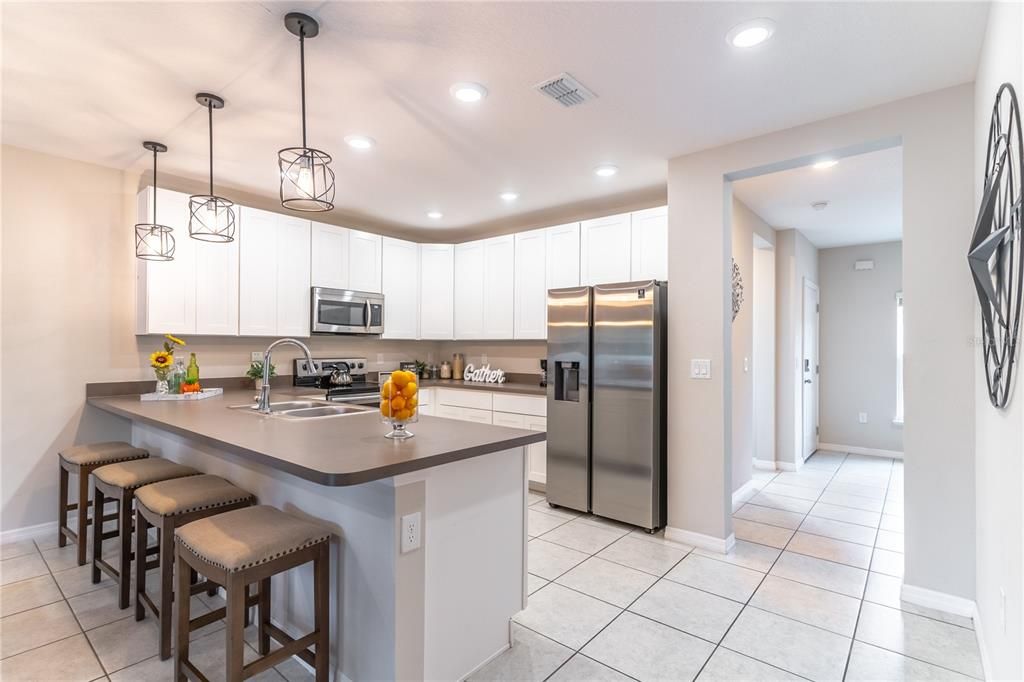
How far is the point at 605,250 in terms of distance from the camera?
4.11 meters

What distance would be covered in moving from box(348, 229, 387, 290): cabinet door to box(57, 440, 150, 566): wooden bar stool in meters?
2.21

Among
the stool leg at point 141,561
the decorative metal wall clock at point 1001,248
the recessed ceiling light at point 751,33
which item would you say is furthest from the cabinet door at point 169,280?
the decorative metal wall clock at point 1001,248

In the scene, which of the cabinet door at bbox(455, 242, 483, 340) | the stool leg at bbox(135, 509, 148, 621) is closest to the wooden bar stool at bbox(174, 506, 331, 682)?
the stool leg at bbox(135, 509, 148, 621)

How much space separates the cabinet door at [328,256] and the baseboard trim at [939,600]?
446cm

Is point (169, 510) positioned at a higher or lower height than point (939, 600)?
higher

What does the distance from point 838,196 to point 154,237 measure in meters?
5.05

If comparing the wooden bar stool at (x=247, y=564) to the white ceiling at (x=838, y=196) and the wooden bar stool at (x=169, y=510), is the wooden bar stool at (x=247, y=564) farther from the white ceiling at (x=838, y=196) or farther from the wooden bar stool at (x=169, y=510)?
the white ceiling at (x=838, y=196)

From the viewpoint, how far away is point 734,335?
13.8 feet

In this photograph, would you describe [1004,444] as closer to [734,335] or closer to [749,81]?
[749,81]

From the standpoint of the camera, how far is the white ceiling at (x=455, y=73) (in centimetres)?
193

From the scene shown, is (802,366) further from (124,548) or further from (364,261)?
(124,548)

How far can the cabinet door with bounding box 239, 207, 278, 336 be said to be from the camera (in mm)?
3969

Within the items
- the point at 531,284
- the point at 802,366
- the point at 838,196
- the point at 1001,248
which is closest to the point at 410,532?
the point at 1001,248

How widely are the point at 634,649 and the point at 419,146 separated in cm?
294
